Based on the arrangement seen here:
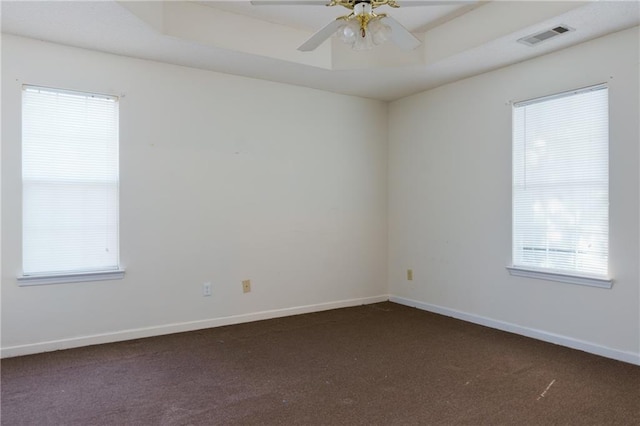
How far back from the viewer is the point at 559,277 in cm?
349

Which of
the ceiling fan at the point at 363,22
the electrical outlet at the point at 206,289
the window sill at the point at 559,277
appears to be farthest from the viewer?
the electrical outlet at the point at 206,289

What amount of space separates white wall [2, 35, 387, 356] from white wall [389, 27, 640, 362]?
1.51ft

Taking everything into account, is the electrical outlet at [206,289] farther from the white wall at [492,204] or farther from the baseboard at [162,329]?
the white wall at [492,204]

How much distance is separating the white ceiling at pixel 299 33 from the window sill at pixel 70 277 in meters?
1.81

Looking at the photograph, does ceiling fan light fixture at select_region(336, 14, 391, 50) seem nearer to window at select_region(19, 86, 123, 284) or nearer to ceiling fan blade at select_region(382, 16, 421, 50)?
ceiling fan blade at select_region(382, 16, 421, 50)

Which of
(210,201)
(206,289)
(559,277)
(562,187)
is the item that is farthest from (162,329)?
(562,187)

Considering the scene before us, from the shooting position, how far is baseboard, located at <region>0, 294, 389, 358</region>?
3.26m

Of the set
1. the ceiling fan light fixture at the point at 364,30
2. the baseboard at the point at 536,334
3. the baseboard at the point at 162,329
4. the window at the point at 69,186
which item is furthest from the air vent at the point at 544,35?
the window at the point at 69,186

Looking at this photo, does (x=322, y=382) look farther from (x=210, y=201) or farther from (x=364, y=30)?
(x=364, y=30)

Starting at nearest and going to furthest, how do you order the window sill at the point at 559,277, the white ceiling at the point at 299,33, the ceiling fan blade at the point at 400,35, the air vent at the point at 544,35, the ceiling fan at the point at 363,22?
1. the ceiling fan at the point at 363,22
2. the ceiling fan blade at the point at 400,35
3. the white ceiling at the point at 299,33
4. the air vent at the point at 544,35
5. the window sill at the point at 559,277

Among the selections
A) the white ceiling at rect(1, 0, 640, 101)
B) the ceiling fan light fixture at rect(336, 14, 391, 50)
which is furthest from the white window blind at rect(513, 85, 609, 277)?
the ceiling fan light fixture at rect(336, 14, 391, 50)

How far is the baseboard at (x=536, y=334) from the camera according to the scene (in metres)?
3.12

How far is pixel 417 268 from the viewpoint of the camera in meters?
4.86

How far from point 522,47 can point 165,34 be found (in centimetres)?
278
